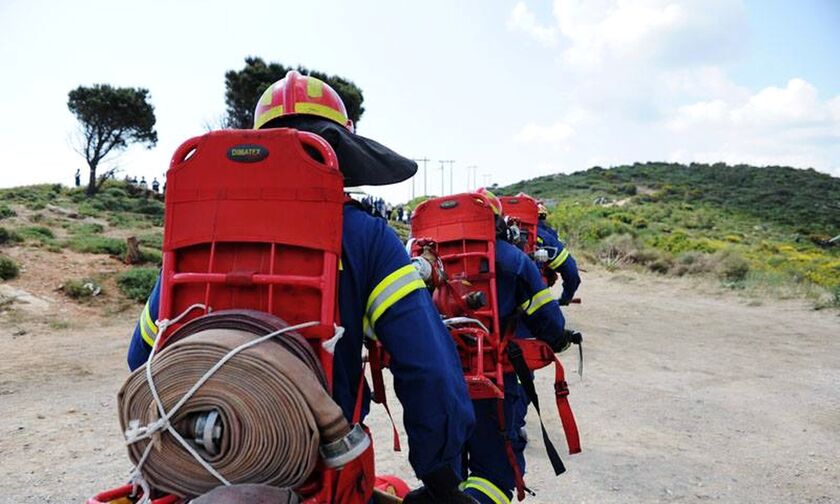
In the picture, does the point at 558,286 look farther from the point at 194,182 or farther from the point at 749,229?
the point at 749,229

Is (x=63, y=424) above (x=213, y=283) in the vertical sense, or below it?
below

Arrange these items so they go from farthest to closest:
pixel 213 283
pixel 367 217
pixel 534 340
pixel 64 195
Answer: pixel 64 195, pixel 534 340, pixel 367 217, pixel 213 283

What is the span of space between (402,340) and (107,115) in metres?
37.6

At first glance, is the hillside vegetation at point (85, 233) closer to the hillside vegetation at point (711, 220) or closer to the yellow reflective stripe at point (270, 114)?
the yellow reflective stripe at point (270, 114)

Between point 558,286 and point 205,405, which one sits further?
point 558,286

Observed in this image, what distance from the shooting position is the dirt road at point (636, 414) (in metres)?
4.17

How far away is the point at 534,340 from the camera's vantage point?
12.0 feet

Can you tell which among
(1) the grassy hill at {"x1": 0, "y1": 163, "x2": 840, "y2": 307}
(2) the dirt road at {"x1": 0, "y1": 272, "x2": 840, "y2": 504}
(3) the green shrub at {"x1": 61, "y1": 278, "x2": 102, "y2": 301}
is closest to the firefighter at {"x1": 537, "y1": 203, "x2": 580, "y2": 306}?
(2) the dirt road at {"x1": 0, "y1": 272, "x2": 840, "y2": 504}

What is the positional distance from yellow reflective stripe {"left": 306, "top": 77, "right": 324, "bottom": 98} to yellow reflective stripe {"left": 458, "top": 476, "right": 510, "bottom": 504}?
232 centimetres

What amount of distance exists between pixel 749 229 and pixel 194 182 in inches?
1766

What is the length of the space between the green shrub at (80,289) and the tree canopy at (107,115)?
930 inches

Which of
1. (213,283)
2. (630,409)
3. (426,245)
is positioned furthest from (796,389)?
(213,283)

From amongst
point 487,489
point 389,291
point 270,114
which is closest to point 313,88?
point 270,114

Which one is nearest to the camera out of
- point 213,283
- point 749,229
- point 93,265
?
point 213,283
